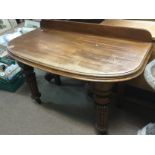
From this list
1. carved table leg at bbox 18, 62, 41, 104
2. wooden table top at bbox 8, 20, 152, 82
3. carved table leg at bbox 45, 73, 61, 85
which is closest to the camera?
wooden table top at bbox 8, 20, 152, 82

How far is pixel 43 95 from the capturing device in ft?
6.35

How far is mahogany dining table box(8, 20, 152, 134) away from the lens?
979mm

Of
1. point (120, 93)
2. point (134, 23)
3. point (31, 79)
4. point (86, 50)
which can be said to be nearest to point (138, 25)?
point (134, 23)

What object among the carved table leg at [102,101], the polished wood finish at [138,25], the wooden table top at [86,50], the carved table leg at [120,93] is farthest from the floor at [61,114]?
the wooden table top at [86,50]

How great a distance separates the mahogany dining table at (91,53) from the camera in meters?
0.98

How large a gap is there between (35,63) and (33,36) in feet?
1.48

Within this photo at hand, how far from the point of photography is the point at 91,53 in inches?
45.5

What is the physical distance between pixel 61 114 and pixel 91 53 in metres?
0.78

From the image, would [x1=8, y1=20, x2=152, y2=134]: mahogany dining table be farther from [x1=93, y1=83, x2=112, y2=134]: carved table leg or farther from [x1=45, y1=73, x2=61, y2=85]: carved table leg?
[x1=45, y1=73, x2=61, y2=85]: carved table leg

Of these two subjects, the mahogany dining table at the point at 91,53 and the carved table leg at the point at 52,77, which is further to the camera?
the carved table leg at the point at 52,77

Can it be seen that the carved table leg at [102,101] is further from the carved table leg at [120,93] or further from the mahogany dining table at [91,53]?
the carved table leg at [120,93]

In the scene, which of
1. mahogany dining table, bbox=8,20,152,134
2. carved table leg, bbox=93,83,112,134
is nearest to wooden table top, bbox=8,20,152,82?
mahogany dining table, bbox=8,20,152,134

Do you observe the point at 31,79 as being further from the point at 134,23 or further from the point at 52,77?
the point at 134,23
